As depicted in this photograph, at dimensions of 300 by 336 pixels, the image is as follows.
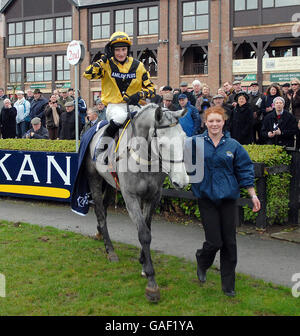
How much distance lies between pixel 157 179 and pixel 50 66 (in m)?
39.0

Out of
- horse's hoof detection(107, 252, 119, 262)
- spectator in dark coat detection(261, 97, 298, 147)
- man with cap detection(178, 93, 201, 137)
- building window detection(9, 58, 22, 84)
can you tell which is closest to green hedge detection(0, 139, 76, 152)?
man with cap detection(178, 93, 201, 137)

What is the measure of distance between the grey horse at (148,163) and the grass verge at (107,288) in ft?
0.94

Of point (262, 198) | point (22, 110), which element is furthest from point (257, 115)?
point (22, 110)

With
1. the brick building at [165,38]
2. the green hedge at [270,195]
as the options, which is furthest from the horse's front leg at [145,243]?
the brick building at [165,38]

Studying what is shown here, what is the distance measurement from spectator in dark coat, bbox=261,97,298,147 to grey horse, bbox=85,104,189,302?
4.78 metres

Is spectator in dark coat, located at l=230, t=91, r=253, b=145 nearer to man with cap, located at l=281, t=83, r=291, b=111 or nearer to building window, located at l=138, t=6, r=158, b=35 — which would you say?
man with cap, located at l=281, t=83, r=291, b=111

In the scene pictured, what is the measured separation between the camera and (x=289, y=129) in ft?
31.0

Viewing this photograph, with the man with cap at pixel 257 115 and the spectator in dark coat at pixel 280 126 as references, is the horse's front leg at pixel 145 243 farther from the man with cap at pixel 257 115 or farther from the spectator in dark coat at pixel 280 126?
the man with cap at pixel 257 115

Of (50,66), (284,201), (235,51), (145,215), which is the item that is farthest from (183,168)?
(50,66)

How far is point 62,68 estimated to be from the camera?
41.2 m

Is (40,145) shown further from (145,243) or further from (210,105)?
(145,243)

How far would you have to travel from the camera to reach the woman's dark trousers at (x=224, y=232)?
500 centimetres

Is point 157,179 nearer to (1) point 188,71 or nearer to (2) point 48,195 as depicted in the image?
(2) point 48,195

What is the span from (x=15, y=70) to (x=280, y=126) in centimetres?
3874
